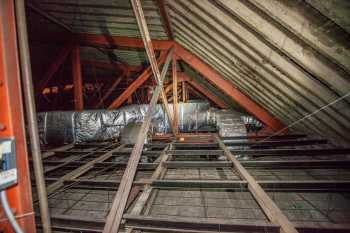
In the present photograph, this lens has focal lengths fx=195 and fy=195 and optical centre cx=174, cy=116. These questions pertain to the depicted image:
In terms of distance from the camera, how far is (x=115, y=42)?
16.0 feet

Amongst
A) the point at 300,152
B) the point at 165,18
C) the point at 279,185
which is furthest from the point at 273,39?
the point at 165,18

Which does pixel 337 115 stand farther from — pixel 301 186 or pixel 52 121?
pixel 52 121

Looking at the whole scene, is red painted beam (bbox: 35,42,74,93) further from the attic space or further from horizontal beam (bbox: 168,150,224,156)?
horizontal beam (bbox: 168,150,224,156)

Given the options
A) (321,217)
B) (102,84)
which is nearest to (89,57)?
(102,84)

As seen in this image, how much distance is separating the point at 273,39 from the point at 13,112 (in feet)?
7.60

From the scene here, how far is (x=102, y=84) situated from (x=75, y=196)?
7.77 meters

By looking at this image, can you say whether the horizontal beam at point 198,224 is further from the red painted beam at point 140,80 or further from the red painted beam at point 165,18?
the red painted beam at point 140,80

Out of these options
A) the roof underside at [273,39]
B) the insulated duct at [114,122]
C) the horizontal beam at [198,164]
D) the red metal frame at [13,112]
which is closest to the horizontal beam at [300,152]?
the roof underside at [273,39]

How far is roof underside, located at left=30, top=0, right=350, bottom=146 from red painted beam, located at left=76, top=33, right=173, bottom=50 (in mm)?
336

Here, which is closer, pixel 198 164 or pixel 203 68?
pixel 198 164

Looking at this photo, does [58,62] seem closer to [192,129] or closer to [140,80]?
[140,80]

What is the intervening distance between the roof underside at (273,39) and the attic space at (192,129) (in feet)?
0.05

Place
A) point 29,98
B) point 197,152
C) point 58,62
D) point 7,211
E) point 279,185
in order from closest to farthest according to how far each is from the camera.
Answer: point 7,211 < point 29,98 < point 279,185 < point 197,152 < point 58,62

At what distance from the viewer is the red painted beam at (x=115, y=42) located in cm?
480
